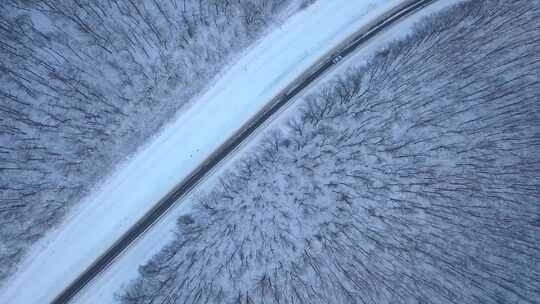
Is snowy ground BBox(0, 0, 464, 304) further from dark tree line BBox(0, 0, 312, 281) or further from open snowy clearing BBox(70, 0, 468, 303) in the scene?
dark tree line BBox(0, 0, 312, 281)

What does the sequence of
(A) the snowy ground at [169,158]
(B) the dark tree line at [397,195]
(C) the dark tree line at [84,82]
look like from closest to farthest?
1. (C) the dark tree line at [84,82]
2. (B) the dark tree line at [397,195]
3. (A) the snowy ground at [169,158]

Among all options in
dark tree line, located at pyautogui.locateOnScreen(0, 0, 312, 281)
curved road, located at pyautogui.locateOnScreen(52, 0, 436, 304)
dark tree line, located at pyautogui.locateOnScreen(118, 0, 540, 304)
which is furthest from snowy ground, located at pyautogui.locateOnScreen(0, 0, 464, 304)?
dark tree line, located at pyautogui.locateOnScreen(118, 0, 540, 304)

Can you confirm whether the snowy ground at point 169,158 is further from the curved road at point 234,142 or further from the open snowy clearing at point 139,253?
the curved road at point 234,142

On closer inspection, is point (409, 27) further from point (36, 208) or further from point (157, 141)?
point (36, 208)

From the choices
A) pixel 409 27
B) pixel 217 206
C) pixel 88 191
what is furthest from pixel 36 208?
pixel 409 27

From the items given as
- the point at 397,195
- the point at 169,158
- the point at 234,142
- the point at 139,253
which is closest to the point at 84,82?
the point at 169,158

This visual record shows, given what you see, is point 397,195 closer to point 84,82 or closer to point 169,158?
point 169,158

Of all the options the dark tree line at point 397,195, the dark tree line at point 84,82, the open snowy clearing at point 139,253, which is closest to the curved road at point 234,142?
the open snowy clearing at point 139,253
